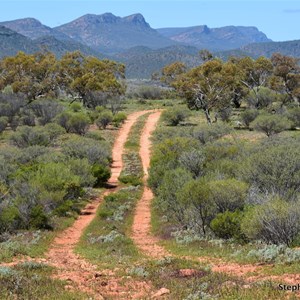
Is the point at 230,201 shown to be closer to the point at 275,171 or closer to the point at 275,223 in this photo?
the point at 275,171

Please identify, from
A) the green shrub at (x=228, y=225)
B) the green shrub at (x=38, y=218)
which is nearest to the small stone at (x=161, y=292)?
the green shrub at (x=228, y=225)

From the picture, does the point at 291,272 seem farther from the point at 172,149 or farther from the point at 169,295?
the point at 172,149

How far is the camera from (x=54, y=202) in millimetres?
19922

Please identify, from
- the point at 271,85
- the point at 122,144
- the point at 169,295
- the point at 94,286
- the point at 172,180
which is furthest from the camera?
the point at 271,85

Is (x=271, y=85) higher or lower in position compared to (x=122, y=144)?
higher

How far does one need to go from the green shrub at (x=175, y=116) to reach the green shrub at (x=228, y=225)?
36.2m

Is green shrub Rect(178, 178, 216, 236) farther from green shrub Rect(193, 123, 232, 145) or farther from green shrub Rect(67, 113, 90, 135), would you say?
green shrub Rect(67, 113, 90, 135)

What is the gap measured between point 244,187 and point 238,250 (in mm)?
3548

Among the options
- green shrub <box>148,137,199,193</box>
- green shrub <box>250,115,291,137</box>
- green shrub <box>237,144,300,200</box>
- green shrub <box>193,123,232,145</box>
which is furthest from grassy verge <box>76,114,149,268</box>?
green shrub <box>250,115,291,137</box>

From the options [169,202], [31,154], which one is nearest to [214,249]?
[169,202]

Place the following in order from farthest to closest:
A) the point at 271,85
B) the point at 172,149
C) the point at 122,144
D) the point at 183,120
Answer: the point at 271,85, the point at 183,120, the point at 122,144, the point at 172,149

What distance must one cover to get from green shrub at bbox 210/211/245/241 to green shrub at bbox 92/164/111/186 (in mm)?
13103

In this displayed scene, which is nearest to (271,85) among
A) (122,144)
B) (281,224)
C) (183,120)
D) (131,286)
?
(183,120)

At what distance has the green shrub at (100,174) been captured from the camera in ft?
88.9
